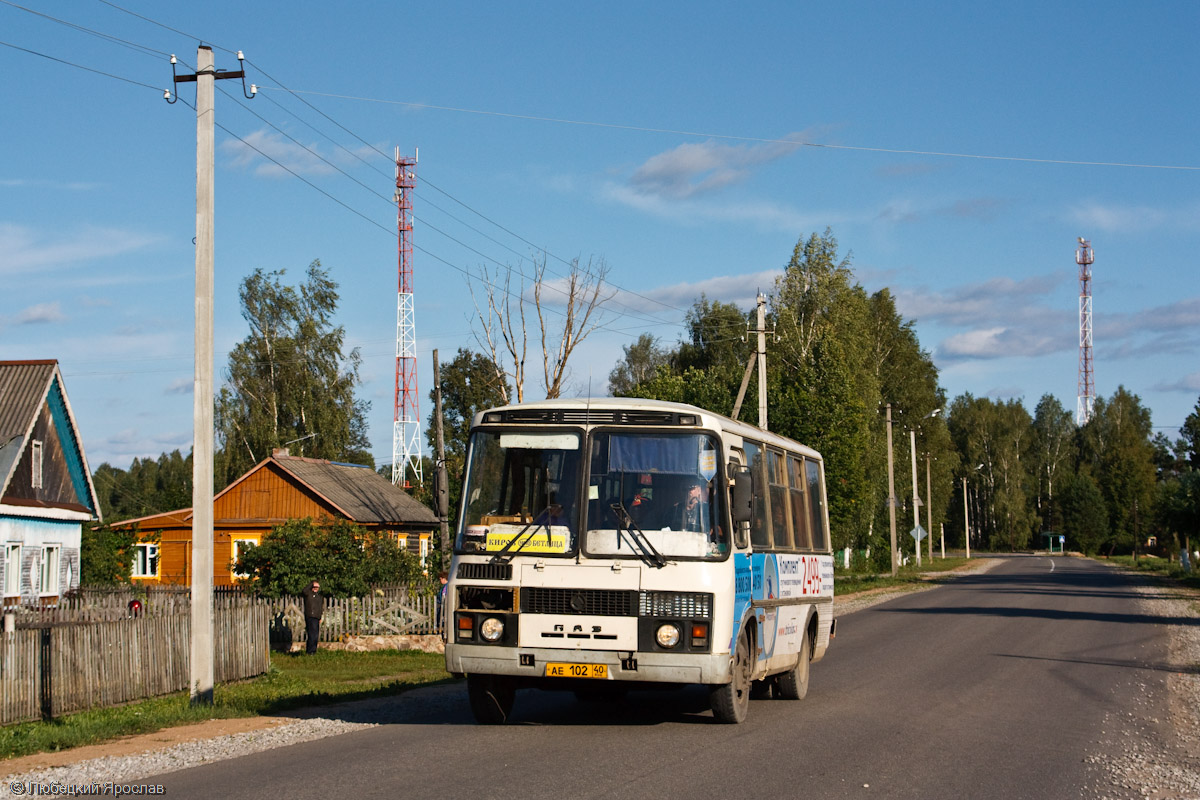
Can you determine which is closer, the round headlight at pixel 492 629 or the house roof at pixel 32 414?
the round headlight at pixel 492 629

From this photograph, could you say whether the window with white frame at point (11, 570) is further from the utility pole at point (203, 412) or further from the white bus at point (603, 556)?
the white bus at point (603, 556)

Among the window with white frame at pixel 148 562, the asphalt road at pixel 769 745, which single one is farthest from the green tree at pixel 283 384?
the asphalt road at pixel 769 745

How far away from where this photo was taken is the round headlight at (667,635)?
34.3ft

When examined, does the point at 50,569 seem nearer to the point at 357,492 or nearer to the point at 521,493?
the point at 357,492

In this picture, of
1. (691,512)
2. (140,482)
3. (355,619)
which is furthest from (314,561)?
(140,482)

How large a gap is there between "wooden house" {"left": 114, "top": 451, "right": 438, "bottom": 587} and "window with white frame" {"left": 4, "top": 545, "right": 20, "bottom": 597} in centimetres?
1797

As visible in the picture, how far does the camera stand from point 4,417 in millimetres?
31344

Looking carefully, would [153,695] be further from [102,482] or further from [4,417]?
[102,482]

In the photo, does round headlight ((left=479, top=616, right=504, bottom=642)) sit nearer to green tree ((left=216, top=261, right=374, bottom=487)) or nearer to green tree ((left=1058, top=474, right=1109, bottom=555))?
green tree ((left=216, top=261, right=374, bottom=487))

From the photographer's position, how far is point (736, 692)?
1141 cm

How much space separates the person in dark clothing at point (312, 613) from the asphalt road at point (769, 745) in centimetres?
1058

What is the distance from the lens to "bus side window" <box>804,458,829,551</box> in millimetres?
15362

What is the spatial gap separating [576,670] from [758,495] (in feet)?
9.99

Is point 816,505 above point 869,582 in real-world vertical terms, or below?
above
